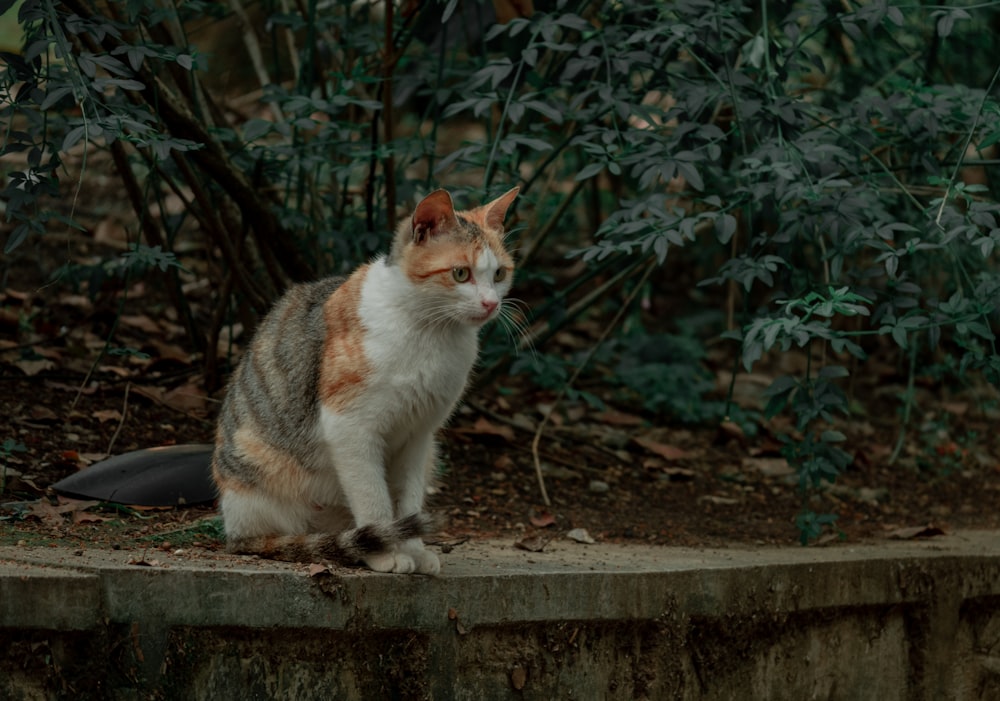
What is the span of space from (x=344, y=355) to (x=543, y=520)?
1458 millimetres

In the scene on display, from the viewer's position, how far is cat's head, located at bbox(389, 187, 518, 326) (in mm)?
2984

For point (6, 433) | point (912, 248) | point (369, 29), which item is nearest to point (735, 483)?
point (912, 248)

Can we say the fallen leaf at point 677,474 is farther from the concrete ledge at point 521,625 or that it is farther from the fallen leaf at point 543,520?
Answer: the concrete ledge at point 521,625

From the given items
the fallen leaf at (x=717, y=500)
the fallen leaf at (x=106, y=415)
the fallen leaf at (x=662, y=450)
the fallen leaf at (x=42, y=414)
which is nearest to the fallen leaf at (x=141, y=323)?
the fallen leaf at (x=106, y=415)

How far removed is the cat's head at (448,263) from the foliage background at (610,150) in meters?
0.45

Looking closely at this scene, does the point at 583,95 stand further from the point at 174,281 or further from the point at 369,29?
the point at 174,281

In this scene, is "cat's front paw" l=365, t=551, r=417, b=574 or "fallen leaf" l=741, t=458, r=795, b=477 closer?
"cat's front paw" l=365, t=551, r=417, b=574

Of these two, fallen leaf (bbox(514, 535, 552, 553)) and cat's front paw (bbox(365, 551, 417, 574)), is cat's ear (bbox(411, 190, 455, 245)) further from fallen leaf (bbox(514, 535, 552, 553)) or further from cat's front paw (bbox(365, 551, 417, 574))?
fallen leaf (bbox(514, 535, 552, 553))

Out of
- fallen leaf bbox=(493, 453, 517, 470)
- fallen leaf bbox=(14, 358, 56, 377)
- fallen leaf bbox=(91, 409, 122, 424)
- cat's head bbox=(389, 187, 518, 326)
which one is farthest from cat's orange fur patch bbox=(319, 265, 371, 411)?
fallen leaf bbox=(14, 358, 56, 377)

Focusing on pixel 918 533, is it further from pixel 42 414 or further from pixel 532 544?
pixel 42 414

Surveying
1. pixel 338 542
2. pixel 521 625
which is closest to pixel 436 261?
pixel 338 542

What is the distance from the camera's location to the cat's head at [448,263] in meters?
2.98

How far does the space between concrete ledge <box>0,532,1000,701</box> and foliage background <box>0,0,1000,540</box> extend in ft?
1.77

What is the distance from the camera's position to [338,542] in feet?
9.62
